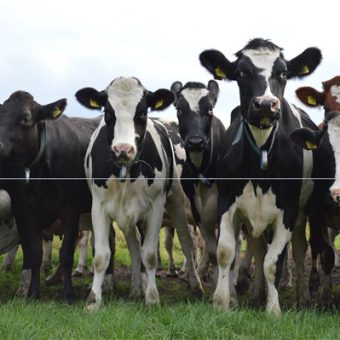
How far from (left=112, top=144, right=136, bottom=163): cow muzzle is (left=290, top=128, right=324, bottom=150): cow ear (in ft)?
5.72

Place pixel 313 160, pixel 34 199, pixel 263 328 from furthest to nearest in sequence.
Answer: pixel 34 199
pixel 313 160
pixel 263 328

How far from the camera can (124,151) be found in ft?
25.1

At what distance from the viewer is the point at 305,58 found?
8.12m

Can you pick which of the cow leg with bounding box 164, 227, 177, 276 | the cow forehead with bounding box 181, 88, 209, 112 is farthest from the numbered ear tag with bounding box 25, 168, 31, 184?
the cow leg with bounding box 164, 227, 177, 276

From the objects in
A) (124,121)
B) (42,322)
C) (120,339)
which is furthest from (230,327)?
(124,121)

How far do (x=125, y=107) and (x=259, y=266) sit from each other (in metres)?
2.83

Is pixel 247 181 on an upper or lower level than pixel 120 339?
upper

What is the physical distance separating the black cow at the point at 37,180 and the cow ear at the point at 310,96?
10.3 feet

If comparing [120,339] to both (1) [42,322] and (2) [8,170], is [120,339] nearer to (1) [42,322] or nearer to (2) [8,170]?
(1) [42,322]

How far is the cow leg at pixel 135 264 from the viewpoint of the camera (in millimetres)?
9430

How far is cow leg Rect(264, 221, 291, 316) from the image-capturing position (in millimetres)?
7566

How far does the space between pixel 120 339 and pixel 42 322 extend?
3.47 feet

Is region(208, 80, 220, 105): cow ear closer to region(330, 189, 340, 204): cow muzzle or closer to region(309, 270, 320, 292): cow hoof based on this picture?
region(309, 270, 320, 292): cow hoof

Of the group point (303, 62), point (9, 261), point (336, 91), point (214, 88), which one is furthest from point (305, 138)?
point (9, 261)
